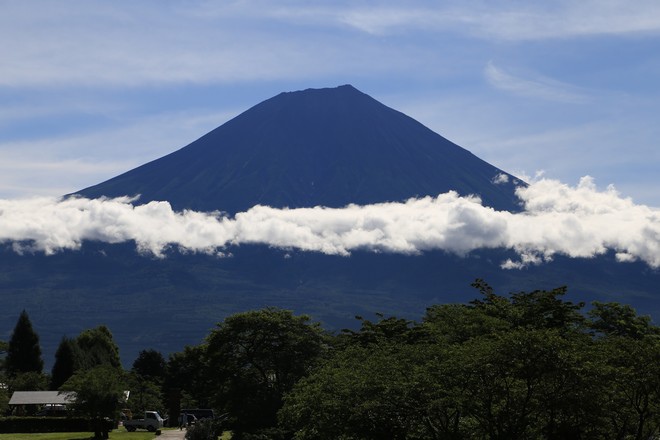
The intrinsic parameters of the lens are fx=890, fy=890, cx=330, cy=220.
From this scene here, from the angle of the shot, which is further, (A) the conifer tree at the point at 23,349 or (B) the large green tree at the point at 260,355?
(A) the conifer tree at the point at 23,349

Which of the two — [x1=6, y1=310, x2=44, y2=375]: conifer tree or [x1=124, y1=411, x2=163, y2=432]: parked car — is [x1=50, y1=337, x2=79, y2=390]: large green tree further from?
[x1=124, y1=411, x2=163, y2=432]: parked car

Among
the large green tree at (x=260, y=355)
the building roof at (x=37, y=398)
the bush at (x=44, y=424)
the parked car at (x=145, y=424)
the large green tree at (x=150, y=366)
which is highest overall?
the large green tree at (x=260, y=355)

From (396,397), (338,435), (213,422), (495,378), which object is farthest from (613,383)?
(213,422)

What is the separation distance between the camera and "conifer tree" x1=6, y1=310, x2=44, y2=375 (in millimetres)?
109000

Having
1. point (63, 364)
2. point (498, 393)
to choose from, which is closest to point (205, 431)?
point (498, 393)

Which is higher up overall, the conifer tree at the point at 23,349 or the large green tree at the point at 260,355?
the large green tree at the point at 260,355

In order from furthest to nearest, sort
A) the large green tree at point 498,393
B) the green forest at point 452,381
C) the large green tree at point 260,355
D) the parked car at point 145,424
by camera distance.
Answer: the parked car at point 145,424 < the large green tree at point 260,355 < the green forest at point 452,381 < the large green tree at point 498,393

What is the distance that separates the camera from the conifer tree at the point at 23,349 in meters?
109

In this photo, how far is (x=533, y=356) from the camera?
98.6 ft

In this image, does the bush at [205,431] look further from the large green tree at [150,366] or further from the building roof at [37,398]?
the large green tree at [150,366]

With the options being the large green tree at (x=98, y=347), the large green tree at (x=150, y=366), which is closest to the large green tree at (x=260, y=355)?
the large green tree at (x=98, y=347)

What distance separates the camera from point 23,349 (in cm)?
11119

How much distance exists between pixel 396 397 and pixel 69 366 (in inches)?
2949

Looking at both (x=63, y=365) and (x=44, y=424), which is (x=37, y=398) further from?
(x=44, y=424)
